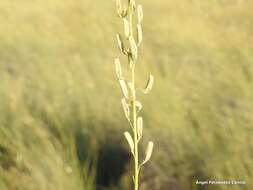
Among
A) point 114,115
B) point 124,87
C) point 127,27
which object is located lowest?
point 114,115

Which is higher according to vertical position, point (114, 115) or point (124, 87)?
point (124, 87)

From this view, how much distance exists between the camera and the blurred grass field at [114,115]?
9.30 ft

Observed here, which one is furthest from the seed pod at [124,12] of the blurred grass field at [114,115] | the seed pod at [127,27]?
the blurred grass field at [114,115]

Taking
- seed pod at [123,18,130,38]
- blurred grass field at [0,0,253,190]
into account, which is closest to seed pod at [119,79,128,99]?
seed pod at [123,18,130,38]

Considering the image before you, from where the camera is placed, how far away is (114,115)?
3.71m

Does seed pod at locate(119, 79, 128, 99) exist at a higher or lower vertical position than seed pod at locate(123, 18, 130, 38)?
lower

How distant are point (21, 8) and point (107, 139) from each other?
512 centimetres

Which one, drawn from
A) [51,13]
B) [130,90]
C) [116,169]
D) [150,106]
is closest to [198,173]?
[116,169]

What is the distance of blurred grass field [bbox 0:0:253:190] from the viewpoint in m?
2.84

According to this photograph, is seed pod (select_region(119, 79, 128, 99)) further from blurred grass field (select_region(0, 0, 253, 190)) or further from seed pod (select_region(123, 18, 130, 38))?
blurred grass field (select_region(0, 0, 253, 190))

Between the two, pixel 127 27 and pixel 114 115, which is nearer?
pixel 127 27

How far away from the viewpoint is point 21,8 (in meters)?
8.20

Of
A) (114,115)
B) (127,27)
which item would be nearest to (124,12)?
(127,27)

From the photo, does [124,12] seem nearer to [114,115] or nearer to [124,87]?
[124,87]
